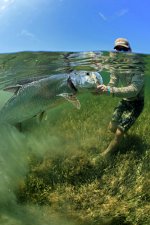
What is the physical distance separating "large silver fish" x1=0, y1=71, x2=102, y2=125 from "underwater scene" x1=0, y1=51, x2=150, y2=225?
0.06 feet

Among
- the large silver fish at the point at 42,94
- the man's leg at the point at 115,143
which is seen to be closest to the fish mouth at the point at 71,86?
the large silver fish at the point at 42,94

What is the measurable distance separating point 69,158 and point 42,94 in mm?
1301

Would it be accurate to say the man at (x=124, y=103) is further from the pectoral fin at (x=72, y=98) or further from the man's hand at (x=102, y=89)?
the pectoral fin at (x=72, y=98)

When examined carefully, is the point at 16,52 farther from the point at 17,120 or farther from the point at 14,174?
the point at 14,174

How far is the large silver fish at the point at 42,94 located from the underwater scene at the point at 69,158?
0.06ft

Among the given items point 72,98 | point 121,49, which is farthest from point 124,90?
point 121,49

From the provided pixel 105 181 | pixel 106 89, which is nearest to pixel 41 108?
pixel 106 89

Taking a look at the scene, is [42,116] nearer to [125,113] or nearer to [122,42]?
[125,113]

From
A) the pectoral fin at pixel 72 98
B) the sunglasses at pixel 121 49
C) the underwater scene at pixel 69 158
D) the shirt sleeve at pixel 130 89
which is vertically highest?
the sunglasses at pixel 121 49

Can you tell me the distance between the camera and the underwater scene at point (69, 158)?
7.22 metres

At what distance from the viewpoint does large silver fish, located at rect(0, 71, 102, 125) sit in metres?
7.22

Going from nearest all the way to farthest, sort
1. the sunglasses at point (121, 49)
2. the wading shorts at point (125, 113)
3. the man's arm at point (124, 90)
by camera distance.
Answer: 1. the man's arm at point (124, 90)
2. the wading shorts at point (125, 113)
3. the sunglasses at point (121, 49)

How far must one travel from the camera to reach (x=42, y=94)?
7.35 metres

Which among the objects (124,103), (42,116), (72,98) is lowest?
(42,116)
